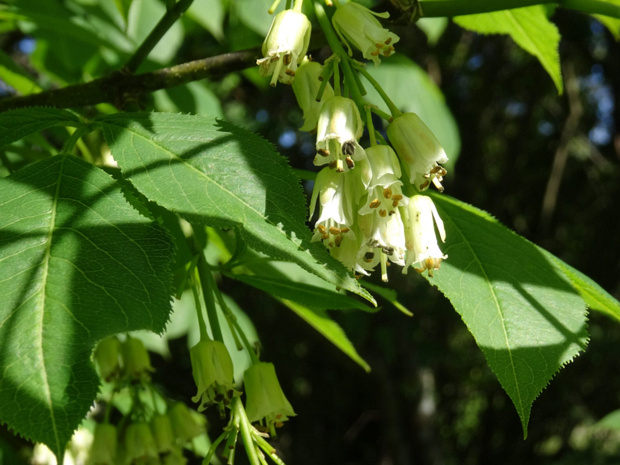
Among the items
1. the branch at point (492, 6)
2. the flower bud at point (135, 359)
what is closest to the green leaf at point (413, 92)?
the branch at point (492, 6)

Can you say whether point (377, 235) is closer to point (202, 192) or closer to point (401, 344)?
point (202, 192)

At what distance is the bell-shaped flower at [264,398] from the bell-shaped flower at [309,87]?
41cm

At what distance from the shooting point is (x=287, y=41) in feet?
3.01

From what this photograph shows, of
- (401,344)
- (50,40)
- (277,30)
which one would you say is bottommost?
(401,344)

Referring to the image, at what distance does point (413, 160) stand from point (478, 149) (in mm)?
6249

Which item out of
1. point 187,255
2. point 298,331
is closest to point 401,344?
point 298,331

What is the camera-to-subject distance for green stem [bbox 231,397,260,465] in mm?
892

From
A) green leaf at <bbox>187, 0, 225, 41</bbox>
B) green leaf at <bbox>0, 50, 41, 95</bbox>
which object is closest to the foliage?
green leaf at <bbox>0, 50, 41, 95</bbox>

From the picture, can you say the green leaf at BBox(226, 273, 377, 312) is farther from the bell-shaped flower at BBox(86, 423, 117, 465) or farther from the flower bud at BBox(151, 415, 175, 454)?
the bell-shaped flower at BBox(86, 423, 117, 465)

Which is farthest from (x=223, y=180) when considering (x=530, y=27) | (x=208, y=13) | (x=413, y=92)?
(x=413, y=92)

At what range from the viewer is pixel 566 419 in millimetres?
6949

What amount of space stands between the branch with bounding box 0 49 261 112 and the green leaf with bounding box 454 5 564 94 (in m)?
0.58

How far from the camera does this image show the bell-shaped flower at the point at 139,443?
1287mm

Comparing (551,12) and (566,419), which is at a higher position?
(551,12)
